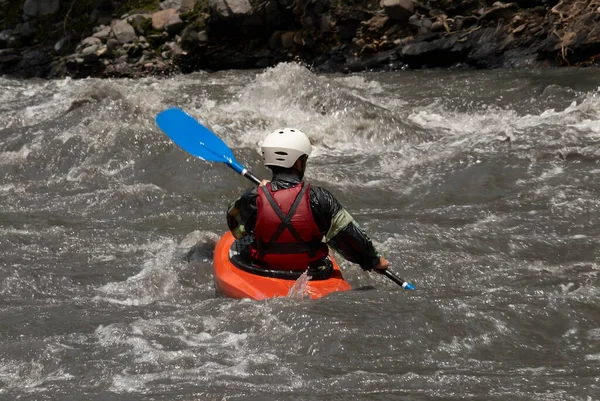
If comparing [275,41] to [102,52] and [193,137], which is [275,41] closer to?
[102,52]

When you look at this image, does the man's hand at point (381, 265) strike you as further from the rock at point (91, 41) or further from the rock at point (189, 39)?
the rock at point (91, 41)

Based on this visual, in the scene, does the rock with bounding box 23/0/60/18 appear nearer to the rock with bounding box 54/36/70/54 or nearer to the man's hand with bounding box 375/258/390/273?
the rock with bounding box 54/36/70/54

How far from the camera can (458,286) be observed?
4.63 meters

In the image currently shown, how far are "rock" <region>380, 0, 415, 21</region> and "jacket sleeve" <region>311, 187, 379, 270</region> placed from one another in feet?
26.1

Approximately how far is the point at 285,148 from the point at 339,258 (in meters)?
1.16

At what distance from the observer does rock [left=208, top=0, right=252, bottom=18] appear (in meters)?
12.9

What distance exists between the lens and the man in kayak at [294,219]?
414cm

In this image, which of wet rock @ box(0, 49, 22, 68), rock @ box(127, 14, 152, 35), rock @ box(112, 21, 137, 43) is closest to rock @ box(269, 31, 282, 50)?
rock @ box(127, 14, 152, 35)

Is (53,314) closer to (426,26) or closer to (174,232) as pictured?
(174,232)

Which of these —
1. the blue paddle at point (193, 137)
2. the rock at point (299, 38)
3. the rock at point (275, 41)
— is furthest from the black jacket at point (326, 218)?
the rock at point (275, 41)

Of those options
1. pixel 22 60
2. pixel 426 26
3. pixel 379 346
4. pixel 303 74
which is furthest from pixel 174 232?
pixel 22 60

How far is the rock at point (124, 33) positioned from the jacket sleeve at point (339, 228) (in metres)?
10.2

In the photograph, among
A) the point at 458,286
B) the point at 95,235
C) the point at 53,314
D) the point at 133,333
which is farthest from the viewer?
the point at 95,235

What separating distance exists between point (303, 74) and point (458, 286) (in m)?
4.76
